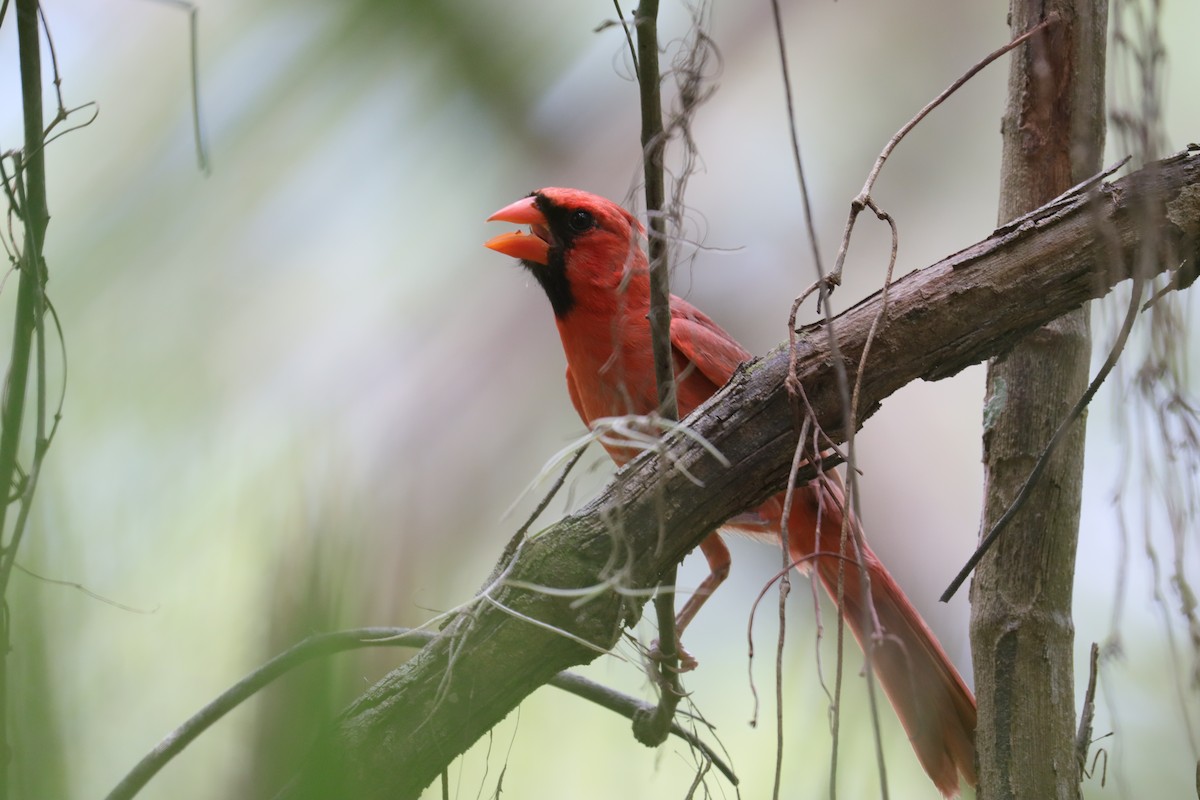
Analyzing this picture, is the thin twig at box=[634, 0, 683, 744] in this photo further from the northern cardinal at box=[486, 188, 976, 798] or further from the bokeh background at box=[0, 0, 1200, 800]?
the northern cardinal at box=[486, 188, 976, 798]

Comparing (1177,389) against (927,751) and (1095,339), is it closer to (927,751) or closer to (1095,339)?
(1095,339)

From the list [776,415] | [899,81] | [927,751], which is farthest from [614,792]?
[899,81]

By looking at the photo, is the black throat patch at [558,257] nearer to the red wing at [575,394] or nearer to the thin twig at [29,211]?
the red wing at [575,394]

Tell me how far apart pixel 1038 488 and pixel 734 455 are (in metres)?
0.62

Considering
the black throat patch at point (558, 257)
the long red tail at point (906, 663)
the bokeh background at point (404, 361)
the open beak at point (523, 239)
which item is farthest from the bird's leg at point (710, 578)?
the open beak at point (523, 239)

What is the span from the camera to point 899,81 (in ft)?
10.6

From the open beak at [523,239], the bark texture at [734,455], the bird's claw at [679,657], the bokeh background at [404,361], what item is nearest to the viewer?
the bokeh background at [404,361]

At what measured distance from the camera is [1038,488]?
1643mm

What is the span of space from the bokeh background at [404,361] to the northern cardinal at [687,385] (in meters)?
0.23

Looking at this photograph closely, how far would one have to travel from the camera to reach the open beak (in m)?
2.28

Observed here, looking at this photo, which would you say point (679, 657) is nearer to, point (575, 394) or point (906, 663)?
point (906, 663)

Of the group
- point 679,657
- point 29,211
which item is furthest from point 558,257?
point 29,211

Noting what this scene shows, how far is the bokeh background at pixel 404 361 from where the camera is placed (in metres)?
0.54

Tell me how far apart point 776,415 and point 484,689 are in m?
0.52
